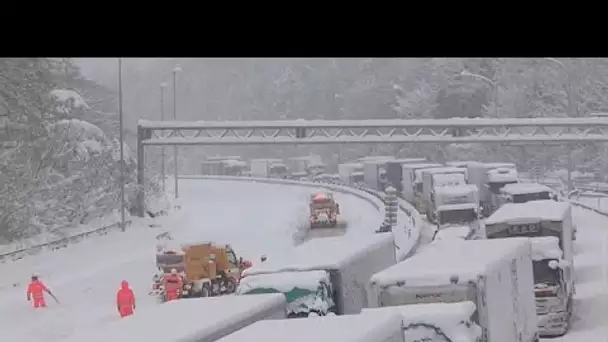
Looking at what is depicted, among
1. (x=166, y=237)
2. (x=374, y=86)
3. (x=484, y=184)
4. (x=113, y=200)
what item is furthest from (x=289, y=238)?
(x=374, y=86)

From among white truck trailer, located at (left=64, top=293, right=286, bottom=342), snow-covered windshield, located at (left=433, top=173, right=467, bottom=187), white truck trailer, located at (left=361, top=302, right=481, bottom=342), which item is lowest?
white truck trailer, located at (left=361, top=302, right=481, bottom=342)

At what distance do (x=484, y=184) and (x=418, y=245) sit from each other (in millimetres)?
12565

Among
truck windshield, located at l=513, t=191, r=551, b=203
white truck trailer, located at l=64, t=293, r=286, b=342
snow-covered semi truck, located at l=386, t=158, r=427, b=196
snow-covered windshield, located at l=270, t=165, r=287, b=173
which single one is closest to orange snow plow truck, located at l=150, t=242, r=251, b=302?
white truck trailer, located at l=64, t=293, r=286, b=342

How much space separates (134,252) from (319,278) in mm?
25504

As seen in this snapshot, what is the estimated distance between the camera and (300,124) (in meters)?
53.2

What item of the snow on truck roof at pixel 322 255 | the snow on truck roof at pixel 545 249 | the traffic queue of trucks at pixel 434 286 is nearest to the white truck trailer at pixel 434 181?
the traffic queue of trucks at pixel 434 286

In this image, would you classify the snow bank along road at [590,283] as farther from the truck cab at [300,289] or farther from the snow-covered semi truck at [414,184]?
the snow-covered semi truck at [414,184]

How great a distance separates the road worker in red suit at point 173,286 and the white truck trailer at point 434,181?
1717cm

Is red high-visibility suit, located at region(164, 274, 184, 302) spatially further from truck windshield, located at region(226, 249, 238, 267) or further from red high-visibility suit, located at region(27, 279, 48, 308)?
red high-visibility suit, located at region(27, 279, 48, 308)

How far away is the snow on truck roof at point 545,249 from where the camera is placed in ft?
64.1

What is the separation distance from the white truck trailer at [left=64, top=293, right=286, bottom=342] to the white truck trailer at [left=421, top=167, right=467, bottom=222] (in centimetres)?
2766

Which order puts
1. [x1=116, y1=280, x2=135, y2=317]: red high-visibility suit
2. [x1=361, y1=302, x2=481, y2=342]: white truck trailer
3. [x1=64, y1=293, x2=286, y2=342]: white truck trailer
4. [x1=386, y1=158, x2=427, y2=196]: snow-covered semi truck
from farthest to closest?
1. [x1=386, y1=158, x2=427, y2=196]: snow-covered semi truck
2. [x1=116, y1=280, x2=135, y2=317]: red high-visibility suit
3. [x1=361, y1=302, x2=481, y2=342]: white truck trailer
4. [x1=64, y1=293, x2=286, y2=342]: white truck trailer

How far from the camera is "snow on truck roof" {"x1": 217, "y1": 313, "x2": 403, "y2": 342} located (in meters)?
9.28
